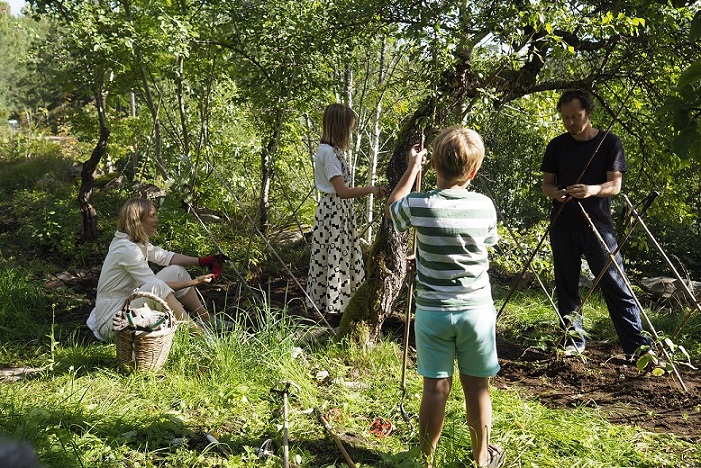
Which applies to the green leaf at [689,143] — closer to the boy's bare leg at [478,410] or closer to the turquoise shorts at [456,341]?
the turquoise shorts at [456,341]

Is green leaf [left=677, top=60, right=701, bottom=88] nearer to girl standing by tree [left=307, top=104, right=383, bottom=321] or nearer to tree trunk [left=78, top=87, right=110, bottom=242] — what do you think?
girl standing by tree [left=307, top=104, right=383, bottom=321]

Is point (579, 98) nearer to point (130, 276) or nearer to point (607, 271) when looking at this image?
point (607, 271)

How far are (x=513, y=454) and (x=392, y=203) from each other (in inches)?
48.0

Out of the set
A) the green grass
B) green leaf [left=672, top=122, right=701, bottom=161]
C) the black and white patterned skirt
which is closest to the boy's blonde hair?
green leaf [left=672, top=122, right=701, bottom=161]

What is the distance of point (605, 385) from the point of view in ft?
12.0

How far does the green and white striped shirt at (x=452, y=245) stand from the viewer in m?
2.35

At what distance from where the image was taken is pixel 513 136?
773cm

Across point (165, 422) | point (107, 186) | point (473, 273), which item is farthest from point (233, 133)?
point (473, 273)

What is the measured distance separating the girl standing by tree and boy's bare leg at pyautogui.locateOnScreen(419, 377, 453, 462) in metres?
1.75

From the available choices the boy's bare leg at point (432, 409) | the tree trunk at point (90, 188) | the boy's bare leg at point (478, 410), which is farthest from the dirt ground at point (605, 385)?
the tree trunk at point (90, 188)

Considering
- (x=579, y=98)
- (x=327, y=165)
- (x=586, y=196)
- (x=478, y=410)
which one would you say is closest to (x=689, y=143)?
(x=478, y=410)

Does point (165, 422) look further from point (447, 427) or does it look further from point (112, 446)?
point (447, 427)

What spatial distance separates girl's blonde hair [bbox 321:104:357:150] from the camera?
407 cm

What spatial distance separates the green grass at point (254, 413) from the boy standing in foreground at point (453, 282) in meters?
0.27
